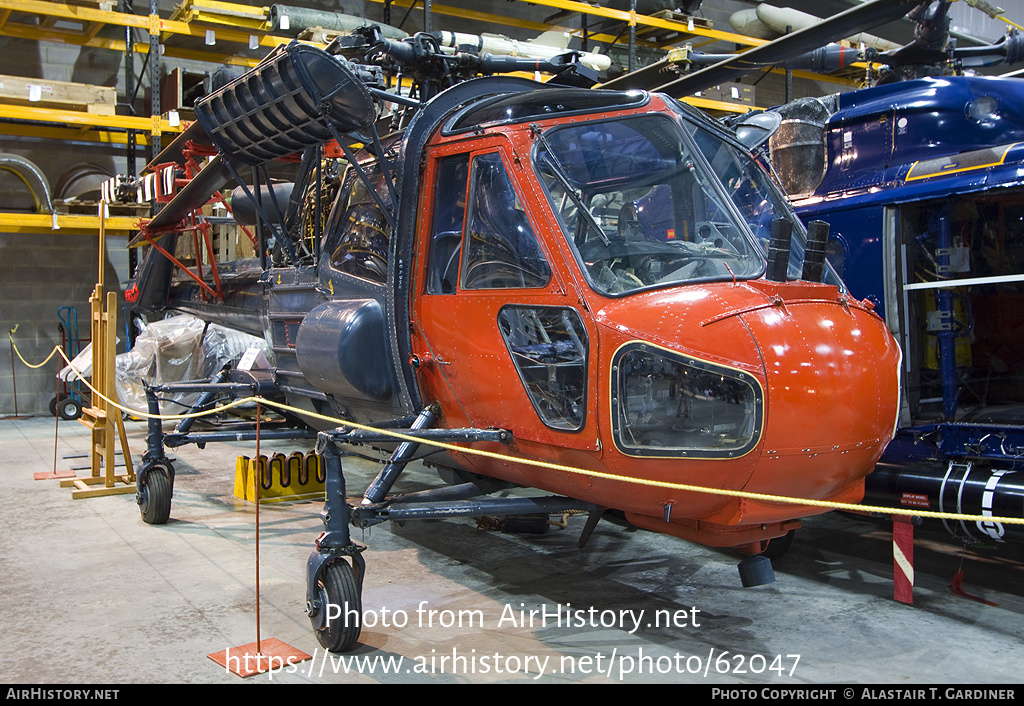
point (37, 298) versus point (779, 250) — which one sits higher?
point (37, 298)

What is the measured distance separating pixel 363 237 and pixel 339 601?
2.11 m

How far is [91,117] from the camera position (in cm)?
1138

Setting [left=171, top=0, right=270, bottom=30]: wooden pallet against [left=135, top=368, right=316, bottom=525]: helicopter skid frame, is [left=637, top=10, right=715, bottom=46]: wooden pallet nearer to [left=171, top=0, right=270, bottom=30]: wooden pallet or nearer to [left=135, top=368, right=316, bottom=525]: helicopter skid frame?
[left=171, top=0, right=270, bottom=30]: wooden pallet

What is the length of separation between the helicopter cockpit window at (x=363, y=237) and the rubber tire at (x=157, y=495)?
225 cm

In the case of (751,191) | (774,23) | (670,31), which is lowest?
(751,191)

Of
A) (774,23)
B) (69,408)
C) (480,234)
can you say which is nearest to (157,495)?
(480,234)

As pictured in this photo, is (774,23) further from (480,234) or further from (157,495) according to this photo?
(157,495)

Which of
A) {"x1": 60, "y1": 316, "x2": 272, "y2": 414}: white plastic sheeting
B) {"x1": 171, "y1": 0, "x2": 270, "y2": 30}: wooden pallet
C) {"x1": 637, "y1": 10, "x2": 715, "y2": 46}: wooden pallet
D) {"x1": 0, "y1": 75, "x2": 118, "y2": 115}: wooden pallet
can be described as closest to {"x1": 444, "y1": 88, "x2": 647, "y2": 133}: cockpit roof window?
{"x1": 60, "y1": 316, "x2": 272, "y2": 414}: white plastic sheeting

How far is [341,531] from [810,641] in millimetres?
2231

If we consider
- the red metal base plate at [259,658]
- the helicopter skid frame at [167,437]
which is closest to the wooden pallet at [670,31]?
the helicopter skid frame at [167,437]

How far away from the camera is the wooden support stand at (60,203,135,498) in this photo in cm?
708

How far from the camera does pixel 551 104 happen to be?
4.42m

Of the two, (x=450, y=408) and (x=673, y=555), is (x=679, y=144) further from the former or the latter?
(x=673, y=555)
